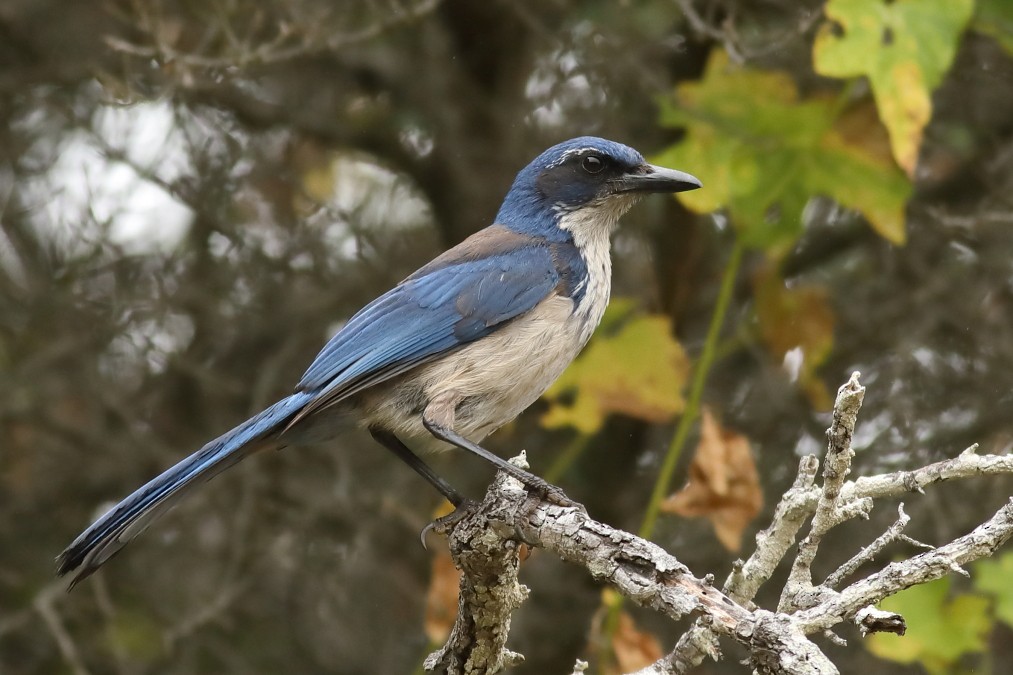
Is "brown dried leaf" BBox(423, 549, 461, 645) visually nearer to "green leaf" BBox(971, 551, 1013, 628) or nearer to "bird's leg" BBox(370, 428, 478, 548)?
"bird's leg" BBox(370, 428, 478, 548)

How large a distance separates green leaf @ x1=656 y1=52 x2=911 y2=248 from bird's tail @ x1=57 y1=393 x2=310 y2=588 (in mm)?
1848

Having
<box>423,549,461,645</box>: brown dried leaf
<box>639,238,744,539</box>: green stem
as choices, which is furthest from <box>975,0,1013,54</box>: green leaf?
<box>423,549,461,645</box>: brown dried leaf

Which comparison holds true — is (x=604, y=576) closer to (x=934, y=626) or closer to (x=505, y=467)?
(x=505, y=467)

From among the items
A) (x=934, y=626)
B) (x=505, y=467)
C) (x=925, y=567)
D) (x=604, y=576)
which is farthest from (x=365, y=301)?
(x=925, y=567)

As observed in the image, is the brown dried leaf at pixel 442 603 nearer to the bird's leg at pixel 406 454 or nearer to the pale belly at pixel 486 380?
the bird's leg at pixel 406 454

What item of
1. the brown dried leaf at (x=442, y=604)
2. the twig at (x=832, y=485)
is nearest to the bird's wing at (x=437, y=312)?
the brown dried leaf at (x=442, y=604)

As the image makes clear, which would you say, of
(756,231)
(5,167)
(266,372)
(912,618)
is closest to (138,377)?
(266,372)

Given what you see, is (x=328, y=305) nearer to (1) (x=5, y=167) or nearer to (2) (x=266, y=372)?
(2) (x=266, y=372)

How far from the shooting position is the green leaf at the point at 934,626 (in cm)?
461

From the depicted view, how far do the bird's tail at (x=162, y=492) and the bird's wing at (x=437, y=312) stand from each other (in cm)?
15

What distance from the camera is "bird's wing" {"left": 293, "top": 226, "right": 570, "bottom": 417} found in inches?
163

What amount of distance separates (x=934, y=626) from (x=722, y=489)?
991 millimetres

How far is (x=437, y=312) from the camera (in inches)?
171

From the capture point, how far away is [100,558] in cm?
378
